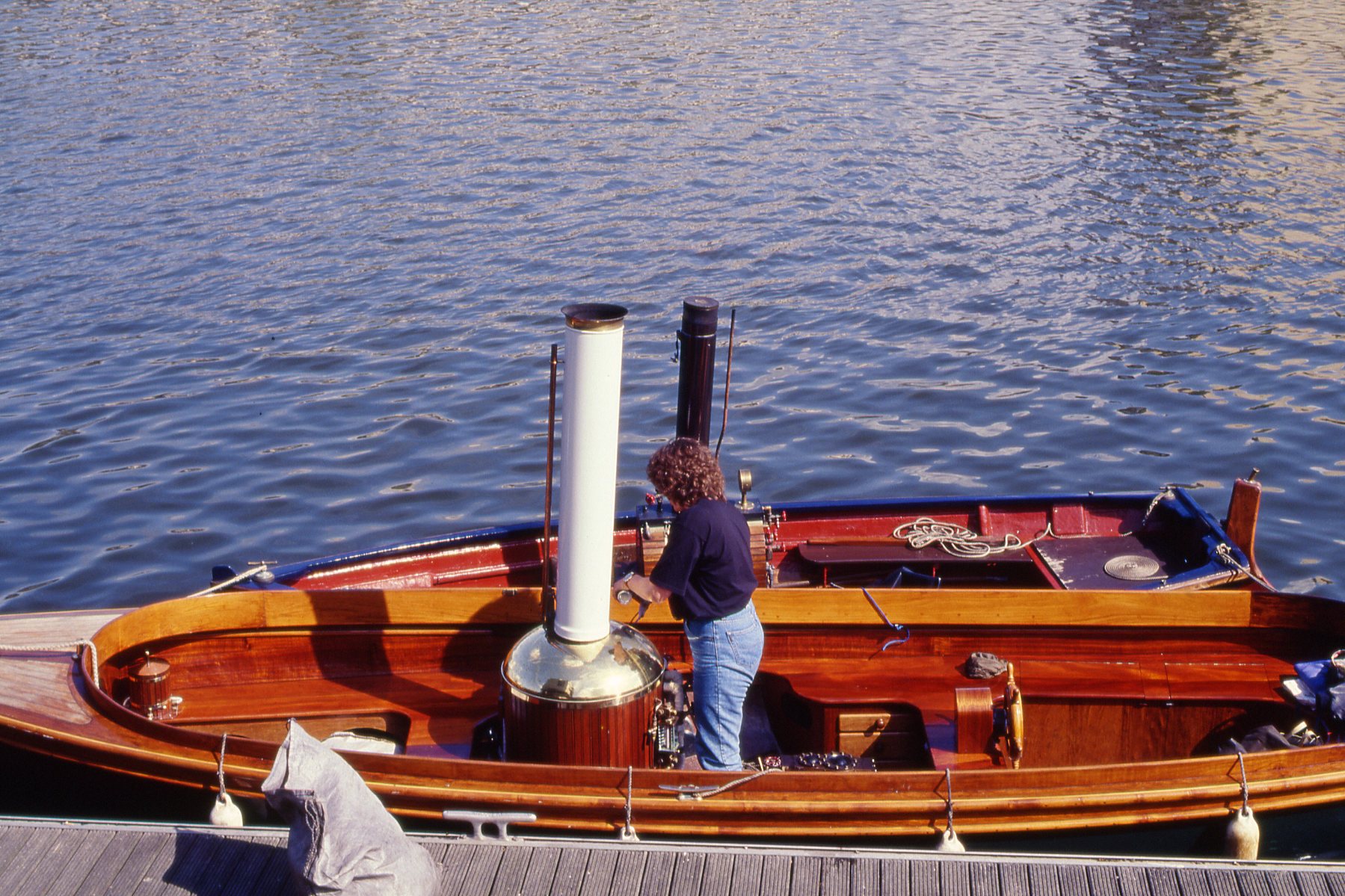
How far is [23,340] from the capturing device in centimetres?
1434

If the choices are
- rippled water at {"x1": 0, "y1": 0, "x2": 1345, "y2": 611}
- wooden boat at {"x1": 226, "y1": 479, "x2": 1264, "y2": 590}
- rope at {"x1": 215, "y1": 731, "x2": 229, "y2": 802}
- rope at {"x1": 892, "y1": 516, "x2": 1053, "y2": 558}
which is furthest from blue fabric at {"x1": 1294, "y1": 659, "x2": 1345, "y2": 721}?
rope at {"x1": 215, "y1": 731, "x2": 229, "y2": 802}

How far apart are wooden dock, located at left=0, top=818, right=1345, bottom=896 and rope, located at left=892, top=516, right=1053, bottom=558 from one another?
345 centimetres

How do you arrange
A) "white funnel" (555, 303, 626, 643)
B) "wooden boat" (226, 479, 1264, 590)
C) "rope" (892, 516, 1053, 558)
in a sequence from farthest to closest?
"rope" (892, 516, 1053, 558), "wooden boat" (226, 479, 1264, 590), "white funnel" (555, 303, 626, 643)

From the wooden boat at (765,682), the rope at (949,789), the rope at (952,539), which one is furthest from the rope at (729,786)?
the rope at (952,539)

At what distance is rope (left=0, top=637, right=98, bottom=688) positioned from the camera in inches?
256

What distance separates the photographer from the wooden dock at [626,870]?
5051mm

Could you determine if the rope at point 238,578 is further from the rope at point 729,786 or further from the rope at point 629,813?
the rope at point 729,786

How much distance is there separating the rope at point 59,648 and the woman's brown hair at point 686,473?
3017mm

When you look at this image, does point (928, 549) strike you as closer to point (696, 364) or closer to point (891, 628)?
point (891, 628)

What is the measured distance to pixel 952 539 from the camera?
28.1ft

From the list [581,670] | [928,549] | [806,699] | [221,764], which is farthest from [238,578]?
[928,549]

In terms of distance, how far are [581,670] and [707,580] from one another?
732 millimetres

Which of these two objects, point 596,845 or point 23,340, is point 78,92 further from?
point 596,845

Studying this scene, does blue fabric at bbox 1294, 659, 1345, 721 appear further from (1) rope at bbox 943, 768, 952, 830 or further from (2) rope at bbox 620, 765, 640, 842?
(2) rope at bbox 620, 765, 640, 842
